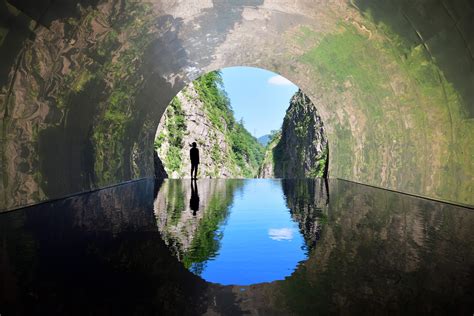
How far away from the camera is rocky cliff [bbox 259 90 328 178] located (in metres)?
36.9

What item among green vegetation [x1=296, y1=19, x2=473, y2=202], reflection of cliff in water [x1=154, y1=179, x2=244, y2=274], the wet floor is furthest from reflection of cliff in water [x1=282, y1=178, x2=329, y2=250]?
green vegetation [x1=296, y1=19, x2=473, y2=202]

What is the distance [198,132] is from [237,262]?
37969 mm

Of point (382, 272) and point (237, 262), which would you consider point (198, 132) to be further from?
point (382, 272)

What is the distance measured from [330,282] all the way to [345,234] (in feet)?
7.22

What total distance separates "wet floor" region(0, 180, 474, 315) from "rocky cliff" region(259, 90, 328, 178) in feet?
80.8

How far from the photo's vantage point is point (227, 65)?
15227 mm

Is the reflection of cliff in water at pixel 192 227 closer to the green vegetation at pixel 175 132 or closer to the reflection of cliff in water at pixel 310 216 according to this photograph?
the reflection of cliff in water at pixel 310 216

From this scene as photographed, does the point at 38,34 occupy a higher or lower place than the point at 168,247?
higher

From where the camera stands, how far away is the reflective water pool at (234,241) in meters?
3.80

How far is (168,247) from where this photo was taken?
15.4 ft

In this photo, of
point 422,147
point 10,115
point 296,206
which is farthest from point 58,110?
point 422,147

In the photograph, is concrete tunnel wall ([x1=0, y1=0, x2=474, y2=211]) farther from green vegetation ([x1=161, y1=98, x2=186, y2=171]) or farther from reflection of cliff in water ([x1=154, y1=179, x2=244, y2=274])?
green vegetation ([x1=161, y1=98, x2=186, y2=171])

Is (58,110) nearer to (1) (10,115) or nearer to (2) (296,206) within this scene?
(1) (10,115)

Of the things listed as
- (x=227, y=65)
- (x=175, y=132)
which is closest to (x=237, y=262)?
(x=227, y=65)
